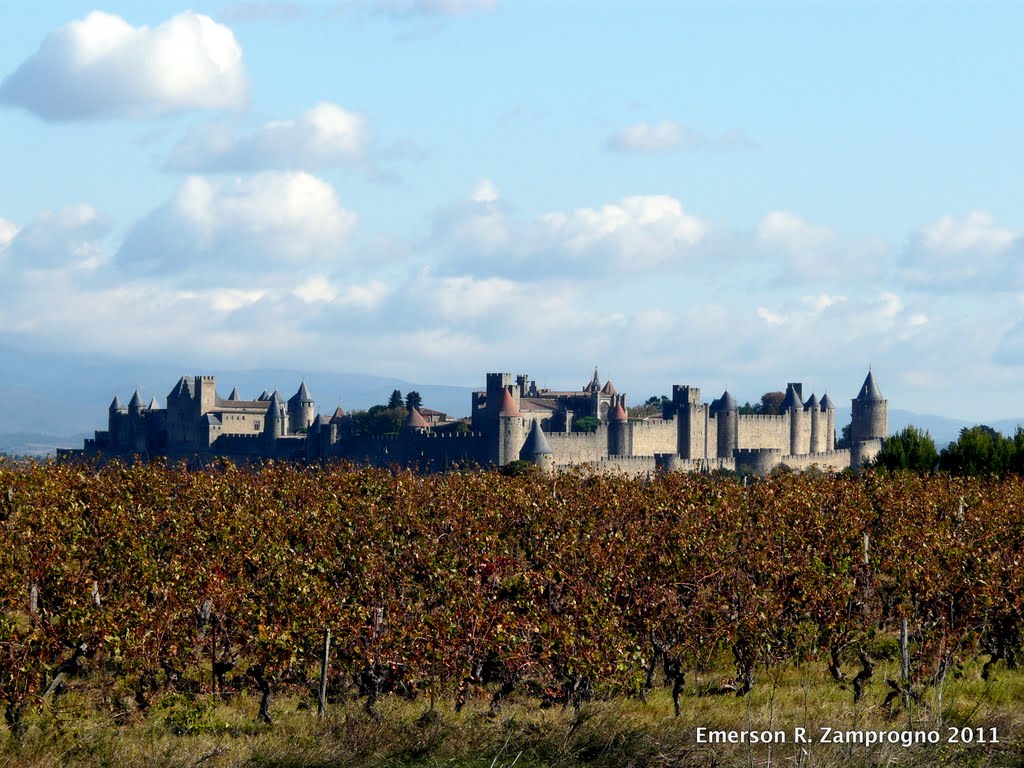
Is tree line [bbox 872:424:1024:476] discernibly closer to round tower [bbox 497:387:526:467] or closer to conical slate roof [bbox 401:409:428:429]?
round tower [bbox 497:387:526:467]

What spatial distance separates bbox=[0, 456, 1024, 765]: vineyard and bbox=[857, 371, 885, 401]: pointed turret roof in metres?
72.5

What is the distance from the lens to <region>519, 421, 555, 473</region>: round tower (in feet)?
244

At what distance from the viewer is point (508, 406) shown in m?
81.4

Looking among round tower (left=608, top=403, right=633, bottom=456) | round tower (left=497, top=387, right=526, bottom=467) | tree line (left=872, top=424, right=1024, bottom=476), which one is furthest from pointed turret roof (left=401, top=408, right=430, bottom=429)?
tree line (left=872, top=424, right=1024, bottom=476)

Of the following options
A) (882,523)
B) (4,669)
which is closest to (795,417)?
(882,523)

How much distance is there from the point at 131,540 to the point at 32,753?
6333 mm

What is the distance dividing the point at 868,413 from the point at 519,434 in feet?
91.6

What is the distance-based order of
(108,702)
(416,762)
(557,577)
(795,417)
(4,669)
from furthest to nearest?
(795,417) < (557,577) < (108,702) < (4,669) < (416,762)

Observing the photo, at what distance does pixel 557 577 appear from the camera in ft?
65.5

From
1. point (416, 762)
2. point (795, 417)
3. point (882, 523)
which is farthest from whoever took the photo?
point (795, 417)

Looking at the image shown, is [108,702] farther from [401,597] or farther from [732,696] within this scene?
[732,696]

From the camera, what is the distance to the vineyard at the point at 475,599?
664 inches

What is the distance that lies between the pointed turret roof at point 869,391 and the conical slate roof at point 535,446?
97.6ft

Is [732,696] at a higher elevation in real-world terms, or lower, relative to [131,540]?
lower
